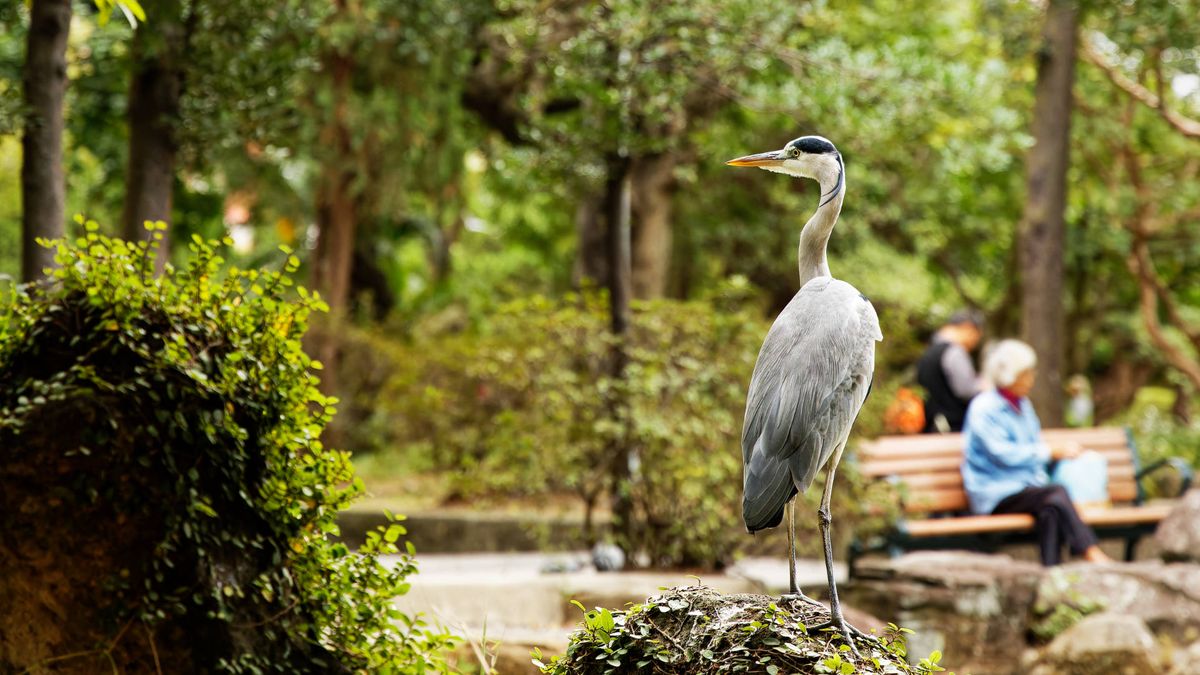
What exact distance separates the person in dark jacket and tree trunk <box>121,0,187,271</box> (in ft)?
20.5

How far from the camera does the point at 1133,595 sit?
8.60 m

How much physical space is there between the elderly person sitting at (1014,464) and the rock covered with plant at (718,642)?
550cm

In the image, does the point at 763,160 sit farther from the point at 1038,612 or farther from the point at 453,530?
the point at 453,530

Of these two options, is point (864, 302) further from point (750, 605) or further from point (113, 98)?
point (113, 98)

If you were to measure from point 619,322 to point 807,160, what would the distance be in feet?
16.2

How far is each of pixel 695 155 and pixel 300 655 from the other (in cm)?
1002

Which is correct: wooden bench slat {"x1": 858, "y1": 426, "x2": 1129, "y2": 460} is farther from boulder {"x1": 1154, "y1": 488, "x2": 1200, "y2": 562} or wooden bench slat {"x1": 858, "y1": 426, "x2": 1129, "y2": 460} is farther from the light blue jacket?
boulder {"x1": 1154, "y1": 488, "x2": 1200, "y2": 562}

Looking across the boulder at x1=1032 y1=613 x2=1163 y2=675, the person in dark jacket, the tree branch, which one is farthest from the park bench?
the tree branch

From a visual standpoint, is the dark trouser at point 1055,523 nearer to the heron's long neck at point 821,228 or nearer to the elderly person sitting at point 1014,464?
the elderly person sitting at point 1014,464

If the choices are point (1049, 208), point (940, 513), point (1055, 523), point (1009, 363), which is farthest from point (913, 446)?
point (1049, 208)

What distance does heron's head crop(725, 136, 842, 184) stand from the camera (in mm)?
4285

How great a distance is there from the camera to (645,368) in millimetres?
9023

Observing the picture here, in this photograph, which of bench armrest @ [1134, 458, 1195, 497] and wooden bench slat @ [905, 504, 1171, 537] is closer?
wooden bench slat @ [905, 504, 1171, 537]

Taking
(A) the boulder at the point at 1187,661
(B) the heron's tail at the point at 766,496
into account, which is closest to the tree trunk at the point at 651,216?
(A) the boulder at the point at 1187,661
